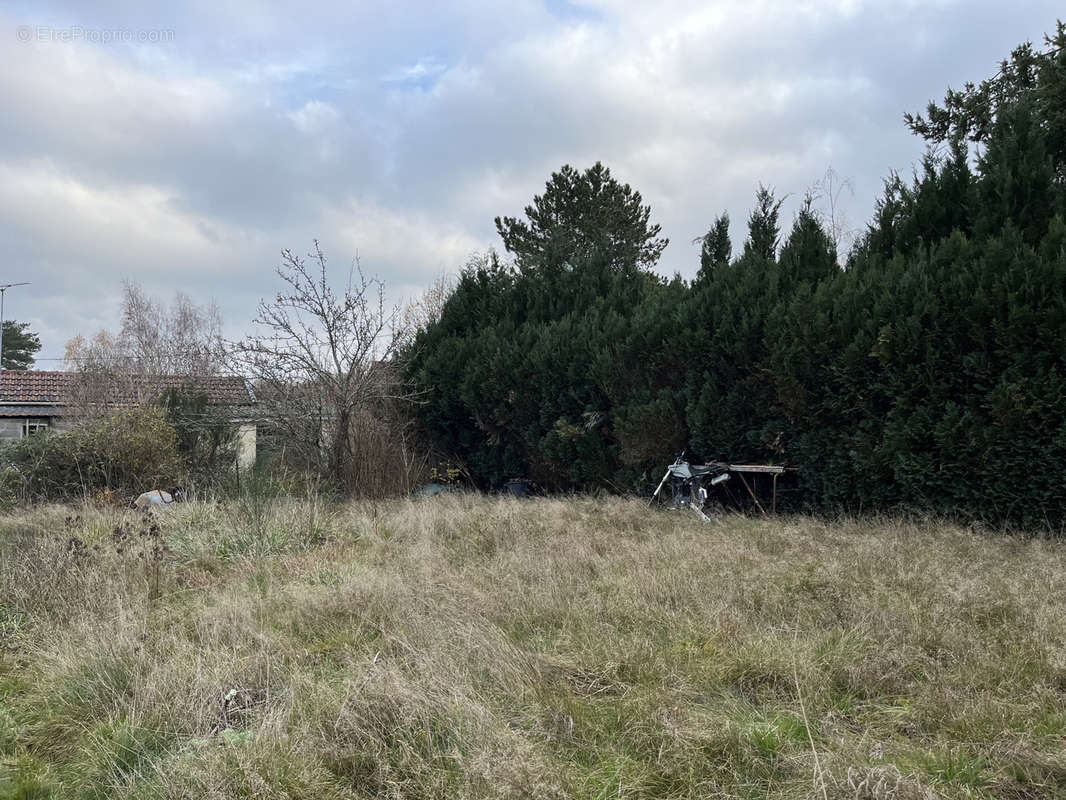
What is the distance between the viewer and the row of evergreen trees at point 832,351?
5953mm

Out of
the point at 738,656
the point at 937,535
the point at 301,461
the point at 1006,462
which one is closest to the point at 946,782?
the point at 738,656

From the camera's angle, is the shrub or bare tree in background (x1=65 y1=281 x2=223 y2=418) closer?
the shrub

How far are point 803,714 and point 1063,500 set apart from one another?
4594mm

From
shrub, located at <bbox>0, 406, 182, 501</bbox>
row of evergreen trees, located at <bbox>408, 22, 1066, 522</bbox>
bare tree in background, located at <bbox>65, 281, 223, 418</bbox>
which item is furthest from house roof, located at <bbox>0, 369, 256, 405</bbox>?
row of evergreen trees, located at <bbox>408, 22, 1066, 522</bbox>

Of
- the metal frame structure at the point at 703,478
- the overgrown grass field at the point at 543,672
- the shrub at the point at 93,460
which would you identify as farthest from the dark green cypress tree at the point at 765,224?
the shrub at the point at 93,460

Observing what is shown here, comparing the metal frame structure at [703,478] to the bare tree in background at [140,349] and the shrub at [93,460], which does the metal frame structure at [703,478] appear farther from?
the bare tree in background at [140,349]

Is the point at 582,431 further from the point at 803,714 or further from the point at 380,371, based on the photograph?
the point at 803,714

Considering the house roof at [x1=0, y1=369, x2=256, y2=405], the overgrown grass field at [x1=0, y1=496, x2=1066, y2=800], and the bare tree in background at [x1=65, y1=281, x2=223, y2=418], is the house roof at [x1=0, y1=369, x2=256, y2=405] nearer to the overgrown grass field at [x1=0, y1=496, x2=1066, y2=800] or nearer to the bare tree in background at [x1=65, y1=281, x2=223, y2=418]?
the bare tree in background at [x1=65, y1=281, x2=223, y2=418]

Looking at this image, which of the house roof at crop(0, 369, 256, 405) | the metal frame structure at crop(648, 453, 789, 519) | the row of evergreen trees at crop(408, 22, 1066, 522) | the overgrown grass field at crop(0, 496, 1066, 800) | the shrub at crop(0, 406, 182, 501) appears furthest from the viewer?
the house roof at crop(0, 369, 256, 405)

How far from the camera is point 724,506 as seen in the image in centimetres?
798

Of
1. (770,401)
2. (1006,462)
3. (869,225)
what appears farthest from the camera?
(869,225)

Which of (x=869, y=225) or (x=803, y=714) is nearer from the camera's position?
(x=803, y=714)

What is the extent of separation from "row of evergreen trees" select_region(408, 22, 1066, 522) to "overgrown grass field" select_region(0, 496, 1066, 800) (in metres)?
1.24

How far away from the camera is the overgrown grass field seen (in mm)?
2258
